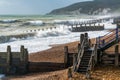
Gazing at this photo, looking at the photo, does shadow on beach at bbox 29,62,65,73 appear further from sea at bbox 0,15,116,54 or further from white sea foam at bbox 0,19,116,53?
white sea foam at bbox 0,19,116,53

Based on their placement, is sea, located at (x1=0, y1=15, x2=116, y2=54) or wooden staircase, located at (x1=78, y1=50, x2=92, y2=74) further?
sea, located at (x1=0, y1=15, x2=116, y2=54)

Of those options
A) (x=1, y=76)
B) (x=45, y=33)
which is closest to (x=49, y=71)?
(x=1, y=76)

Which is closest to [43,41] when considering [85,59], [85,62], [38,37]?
[38,37]

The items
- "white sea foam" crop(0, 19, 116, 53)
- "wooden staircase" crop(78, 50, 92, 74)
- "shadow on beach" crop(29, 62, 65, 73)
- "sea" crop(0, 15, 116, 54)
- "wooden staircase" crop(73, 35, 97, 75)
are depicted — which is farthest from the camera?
"sea" crop(0, 15, 116, 54)

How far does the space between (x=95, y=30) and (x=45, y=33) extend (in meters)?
10.8

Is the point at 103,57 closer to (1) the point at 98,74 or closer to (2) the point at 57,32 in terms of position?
(1) the point at 98,74

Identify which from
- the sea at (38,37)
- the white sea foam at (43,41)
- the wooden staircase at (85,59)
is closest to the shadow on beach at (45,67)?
the wooden staircase at (85,59)

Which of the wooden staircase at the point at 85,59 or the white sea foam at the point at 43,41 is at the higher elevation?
the wooden staircase at the point at 85,59

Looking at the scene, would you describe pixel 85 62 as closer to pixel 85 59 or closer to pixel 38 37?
pixel 85 59

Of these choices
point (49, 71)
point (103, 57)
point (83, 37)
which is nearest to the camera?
point (103, 57)

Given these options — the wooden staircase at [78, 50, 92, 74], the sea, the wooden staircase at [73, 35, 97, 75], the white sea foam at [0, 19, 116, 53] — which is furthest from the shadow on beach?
the white sea foam at [0, 19, 116, 53]

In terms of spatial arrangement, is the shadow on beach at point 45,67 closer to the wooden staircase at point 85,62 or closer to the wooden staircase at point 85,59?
the wooden staircase at point 85,59

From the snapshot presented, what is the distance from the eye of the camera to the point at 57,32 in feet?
219

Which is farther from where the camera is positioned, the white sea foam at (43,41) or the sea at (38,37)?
the sea at (38,37)
